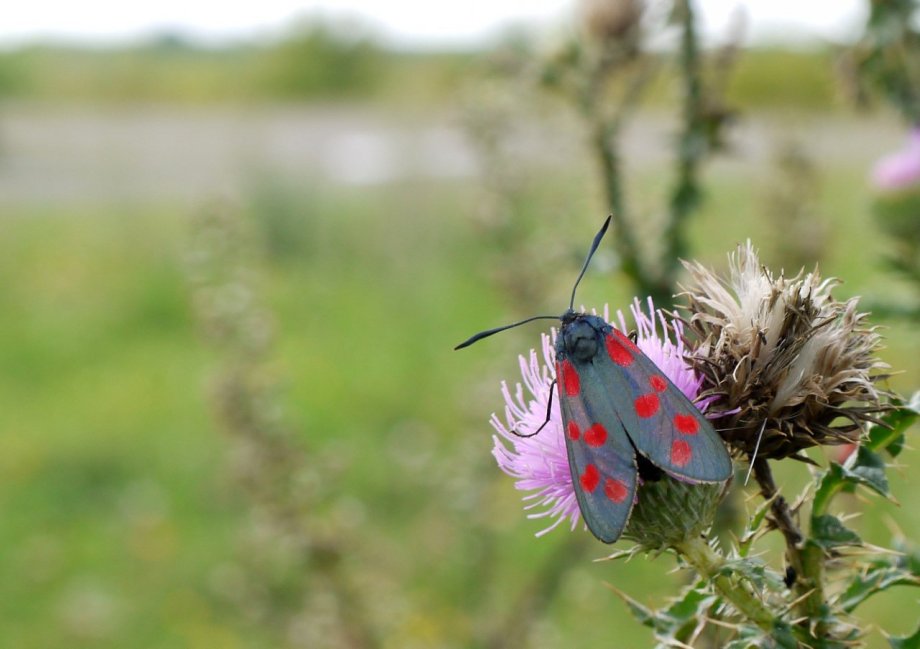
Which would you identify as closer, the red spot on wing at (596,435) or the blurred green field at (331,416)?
the red spot on wing at (596,435)

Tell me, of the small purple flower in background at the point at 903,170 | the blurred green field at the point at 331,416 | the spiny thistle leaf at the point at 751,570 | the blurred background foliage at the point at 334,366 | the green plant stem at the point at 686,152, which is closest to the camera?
the spiny thistle leaf at the point at 751,570

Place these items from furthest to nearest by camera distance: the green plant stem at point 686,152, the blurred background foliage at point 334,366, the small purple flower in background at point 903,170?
1. the blurred background foliage at point 334,366
2. the small purple flower in background at point 903,170
3. the green plant stem at point 686,152

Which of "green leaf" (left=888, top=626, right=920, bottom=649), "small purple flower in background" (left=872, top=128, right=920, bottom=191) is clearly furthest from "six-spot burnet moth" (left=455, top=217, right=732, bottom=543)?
"small purple flower in background" (left=872, top=128, right=920, bottom=191)

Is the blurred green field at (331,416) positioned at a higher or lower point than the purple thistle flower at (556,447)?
lower

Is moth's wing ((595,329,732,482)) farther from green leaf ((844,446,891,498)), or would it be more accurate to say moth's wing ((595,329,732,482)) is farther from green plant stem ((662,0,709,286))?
green plant stem ((662,0,709,286))

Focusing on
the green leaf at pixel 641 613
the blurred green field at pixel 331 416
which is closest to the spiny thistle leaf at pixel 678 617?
the green leaf at pixel 641 613

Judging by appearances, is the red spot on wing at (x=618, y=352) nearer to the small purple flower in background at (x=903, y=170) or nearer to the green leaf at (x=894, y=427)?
the green leaf at (x=894, y=427)

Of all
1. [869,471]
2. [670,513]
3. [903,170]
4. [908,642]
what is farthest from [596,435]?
[903,170]
